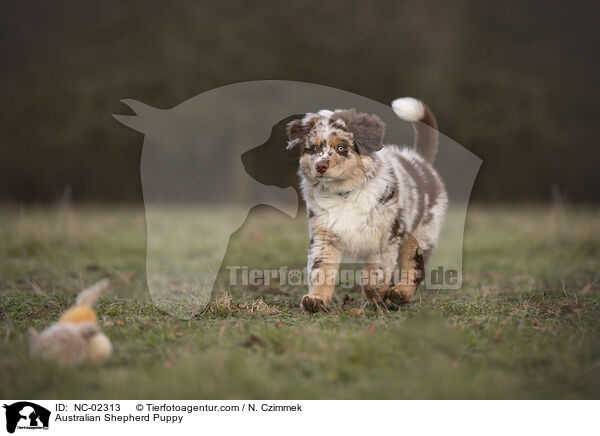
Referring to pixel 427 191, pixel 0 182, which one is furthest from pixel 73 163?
pixel 427 191

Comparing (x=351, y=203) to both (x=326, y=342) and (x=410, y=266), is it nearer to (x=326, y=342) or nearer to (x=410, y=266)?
(x=410, y=266)

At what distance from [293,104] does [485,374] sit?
5.14m

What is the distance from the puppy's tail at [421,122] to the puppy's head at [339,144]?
0.56 meters

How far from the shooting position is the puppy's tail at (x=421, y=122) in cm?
450

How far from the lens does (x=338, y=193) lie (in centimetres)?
410

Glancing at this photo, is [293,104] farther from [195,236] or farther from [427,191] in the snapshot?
[427,191]

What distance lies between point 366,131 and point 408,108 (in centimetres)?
69

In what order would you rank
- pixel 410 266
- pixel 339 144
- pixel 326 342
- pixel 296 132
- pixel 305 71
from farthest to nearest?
pixel 305 71 < pixel 410 266 < pixel 296 132 < pixel 339 144 < pixel 326 342

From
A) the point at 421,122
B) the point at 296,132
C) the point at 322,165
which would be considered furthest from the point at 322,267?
the point at 421,122

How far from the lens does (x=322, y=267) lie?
4.02m
